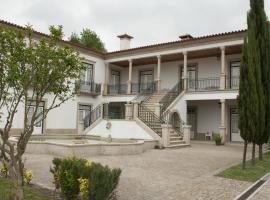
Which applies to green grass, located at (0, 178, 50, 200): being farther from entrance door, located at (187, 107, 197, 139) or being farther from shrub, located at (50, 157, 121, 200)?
entrance door, located at (187, 107, 197, 139)

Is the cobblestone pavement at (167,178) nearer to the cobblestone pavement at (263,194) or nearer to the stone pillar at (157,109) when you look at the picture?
the cobblestone pavement at (263,194)

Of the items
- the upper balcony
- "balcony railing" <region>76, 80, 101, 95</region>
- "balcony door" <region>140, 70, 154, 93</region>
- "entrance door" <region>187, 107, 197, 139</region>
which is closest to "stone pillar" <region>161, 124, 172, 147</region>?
the upper balcony

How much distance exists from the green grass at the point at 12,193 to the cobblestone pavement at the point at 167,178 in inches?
32.5

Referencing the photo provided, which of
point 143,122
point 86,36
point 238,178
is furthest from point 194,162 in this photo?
point 86,36

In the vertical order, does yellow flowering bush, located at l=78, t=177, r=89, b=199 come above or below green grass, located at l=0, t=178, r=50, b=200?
above

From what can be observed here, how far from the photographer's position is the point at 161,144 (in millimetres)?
16031

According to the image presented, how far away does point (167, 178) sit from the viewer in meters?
8.34

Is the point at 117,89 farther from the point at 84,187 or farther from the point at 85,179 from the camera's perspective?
the point at 84,187

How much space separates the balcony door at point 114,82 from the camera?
25916mm

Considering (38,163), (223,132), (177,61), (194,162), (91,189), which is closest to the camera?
(91,189)

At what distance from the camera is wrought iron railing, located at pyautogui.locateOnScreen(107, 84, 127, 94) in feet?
84.5

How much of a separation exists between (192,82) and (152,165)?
13.9 meters

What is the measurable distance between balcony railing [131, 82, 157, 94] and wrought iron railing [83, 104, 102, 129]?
3639mm

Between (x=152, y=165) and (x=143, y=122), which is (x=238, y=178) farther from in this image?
(x=143, y=122)
